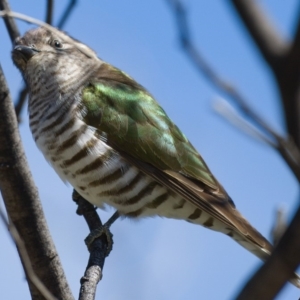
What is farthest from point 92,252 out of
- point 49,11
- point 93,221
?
point 49,11

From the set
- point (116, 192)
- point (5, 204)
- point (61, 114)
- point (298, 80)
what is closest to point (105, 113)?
point (61, 114)

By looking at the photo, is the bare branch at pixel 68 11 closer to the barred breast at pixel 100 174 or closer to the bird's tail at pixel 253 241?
the barred breast at pixel 100 174

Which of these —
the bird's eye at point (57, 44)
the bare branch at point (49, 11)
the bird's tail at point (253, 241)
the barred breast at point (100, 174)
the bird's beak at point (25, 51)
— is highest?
the bare branch at point (49, 11)

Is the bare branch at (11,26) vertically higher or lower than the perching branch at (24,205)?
higher

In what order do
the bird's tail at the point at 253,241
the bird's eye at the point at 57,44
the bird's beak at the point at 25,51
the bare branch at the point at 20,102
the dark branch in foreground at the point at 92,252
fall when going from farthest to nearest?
the bird's eye at the point at 57,44
the bird's beak at the point at 25,51
the bird's tail at the point at 253,241
the bare branch at the point at 20,102
the dark branch in foreground at the point at 92,252

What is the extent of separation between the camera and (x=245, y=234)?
5.20 meters

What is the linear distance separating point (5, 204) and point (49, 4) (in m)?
1.53

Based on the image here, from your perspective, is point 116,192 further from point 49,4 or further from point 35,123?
point 49,4

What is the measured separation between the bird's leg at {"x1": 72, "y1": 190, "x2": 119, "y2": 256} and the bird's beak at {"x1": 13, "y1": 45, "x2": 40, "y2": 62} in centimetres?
137

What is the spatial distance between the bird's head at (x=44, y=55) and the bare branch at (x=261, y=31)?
4847mm

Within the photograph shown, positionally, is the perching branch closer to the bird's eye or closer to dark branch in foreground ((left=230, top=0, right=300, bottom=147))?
the bird's eye

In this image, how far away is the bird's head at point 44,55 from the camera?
590 cm

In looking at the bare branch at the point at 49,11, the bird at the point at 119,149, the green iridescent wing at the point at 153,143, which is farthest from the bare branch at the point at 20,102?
the bare branch at the point at 49,11

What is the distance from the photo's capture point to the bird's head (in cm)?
590
